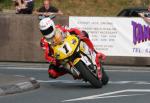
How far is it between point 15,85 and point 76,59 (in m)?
1.41

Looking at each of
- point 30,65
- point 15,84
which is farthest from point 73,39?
point 30,65

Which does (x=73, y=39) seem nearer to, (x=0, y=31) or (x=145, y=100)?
(x=145, y=100)

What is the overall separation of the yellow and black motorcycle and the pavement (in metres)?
0.84

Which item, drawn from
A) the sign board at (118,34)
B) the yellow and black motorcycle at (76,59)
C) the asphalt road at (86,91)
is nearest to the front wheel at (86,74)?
the yellow and black motorcycle at (76,59)

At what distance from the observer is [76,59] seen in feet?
49.4

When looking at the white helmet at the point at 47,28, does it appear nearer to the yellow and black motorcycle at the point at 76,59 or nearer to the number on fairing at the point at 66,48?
the yellow and black motorcycle at the point at 76,59

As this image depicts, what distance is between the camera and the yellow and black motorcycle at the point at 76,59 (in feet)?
49.1

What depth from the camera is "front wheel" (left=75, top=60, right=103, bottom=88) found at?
14906mm

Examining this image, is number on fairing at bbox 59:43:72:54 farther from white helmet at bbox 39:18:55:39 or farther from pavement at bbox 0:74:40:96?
pavement at bbox 0:74:40:96

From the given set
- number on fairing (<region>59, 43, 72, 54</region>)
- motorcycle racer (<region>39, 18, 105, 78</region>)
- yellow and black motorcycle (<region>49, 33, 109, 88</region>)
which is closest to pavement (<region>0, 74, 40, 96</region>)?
motorcycle racer (<region>39, 18, 105, 78</region>)

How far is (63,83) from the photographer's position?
16547 mm

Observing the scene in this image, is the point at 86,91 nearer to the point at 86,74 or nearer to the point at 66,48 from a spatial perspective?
the point at 86,74

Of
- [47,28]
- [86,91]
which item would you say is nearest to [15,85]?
[47,28]

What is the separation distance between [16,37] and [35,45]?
0.76 meters
